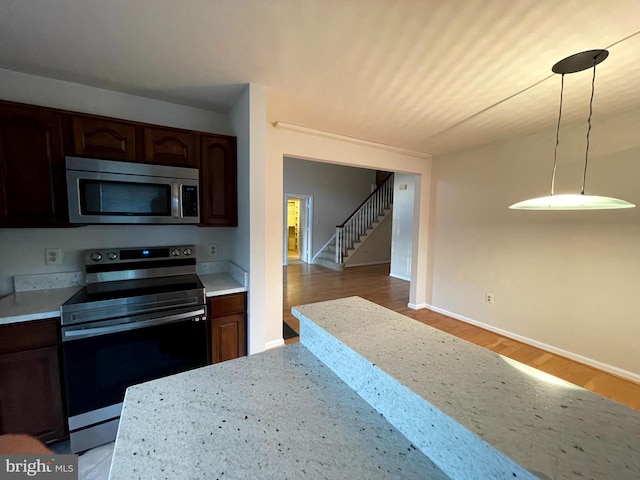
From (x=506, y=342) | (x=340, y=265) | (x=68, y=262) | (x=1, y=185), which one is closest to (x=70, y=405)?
(x=68, y=262)

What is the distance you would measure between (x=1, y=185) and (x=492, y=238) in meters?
4.40

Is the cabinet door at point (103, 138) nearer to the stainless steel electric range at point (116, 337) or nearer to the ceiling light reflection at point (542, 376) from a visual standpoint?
the stainless steel electric range at point (116, 337)

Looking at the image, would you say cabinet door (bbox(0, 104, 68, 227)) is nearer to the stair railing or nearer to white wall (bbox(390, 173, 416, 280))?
white wall (bbox(390, 173, 416, 280))

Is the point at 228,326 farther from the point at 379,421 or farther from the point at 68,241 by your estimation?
the point at 379,421

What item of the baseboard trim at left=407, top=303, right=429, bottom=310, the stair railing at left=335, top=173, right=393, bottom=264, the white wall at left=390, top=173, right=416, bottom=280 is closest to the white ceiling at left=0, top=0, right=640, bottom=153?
the baseboard trim at left=407, top=303, right=429, bottom=310

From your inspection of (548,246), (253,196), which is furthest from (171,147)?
(548,246)

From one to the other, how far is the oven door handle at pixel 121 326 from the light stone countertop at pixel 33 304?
13 centimetres

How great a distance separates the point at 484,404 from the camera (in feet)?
1.97

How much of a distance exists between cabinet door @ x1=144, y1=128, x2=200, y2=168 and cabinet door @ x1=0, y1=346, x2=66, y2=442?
4.48 feet

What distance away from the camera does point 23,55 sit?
1608 mm

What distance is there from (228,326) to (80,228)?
1.37m

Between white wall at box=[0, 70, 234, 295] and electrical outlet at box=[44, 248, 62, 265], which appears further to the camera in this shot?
electrical outlet at box=[44, 248, 62, 265]

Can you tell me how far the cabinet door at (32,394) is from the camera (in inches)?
56.6

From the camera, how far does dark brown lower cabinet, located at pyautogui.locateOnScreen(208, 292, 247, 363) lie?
1.95 metres
